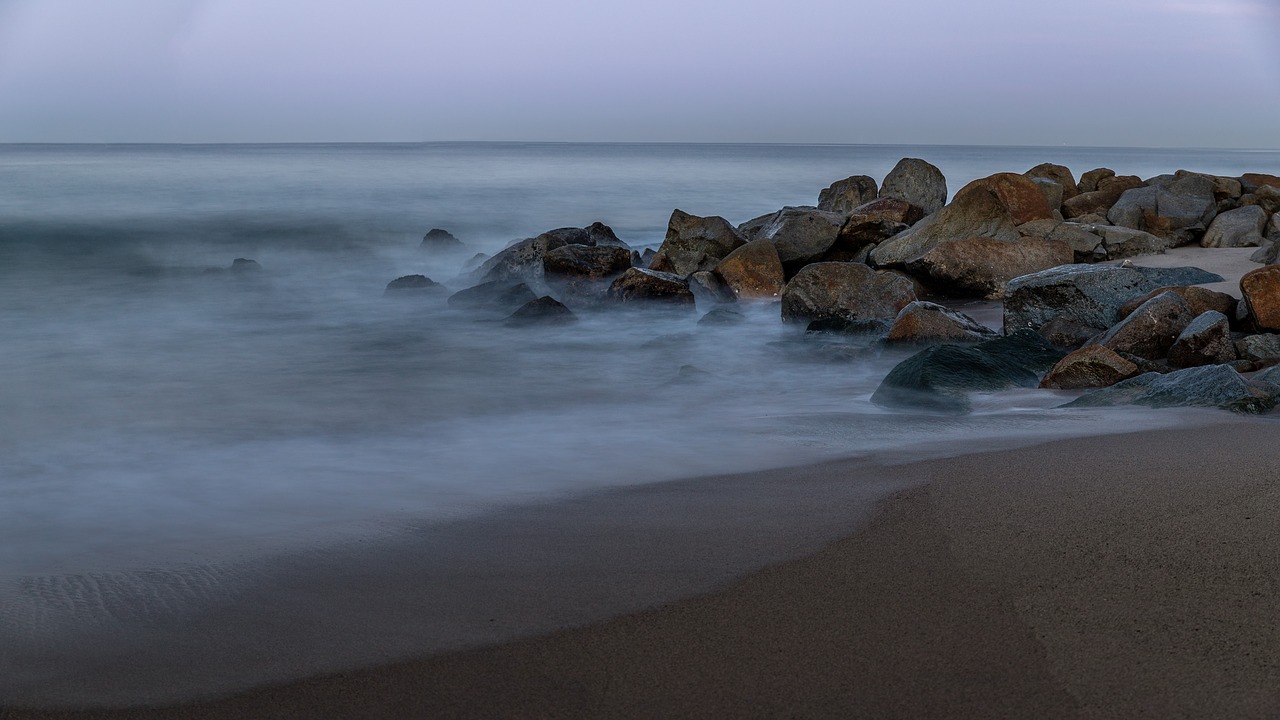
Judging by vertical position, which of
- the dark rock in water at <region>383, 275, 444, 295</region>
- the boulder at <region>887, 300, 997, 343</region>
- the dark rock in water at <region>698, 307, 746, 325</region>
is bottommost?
the dark rock in water at <region>383, 275, 444, 295</region>

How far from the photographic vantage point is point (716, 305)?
9.80m

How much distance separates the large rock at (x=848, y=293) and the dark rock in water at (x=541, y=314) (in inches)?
87.0

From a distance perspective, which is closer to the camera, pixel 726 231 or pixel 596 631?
pixel 596 631

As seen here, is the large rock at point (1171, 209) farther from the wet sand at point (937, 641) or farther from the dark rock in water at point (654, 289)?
the wet sand at point (937, 641)

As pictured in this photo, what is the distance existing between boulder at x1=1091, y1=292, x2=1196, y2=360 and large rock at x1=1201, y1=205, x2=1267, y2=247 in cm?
587

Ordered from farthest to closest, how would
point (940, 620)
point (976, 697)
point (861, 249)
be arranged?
point (861, 249) → point (940, 620) → point (976, 697)

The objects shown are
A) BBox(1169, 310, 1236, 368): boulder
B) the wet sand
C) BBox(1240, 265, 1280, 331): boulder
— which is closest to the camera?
the wet sand

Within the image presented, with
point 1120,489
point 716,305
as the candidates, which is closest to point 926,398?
point 1120,489

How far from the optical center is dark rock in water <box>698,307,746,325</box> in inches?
348

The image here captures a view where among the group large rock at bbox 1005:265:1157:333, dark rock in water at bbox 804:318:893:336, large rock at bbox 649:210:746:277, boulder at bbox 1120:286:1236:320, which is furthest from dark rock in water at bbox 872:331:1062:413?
large rock at bbox 649:210:746:277

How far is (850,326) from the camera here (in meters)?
7.64

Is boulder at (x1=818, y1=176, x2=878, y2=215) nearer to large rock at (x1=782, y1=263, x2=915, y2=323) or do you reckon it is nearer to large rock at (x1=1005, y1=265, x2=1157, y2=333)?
large rock at (x1=782, y1=263, x2=915, y2=323)

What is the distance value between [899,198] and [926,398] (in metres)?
6.88

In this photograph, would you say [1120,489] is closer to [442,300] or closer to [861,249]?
[861,249]
